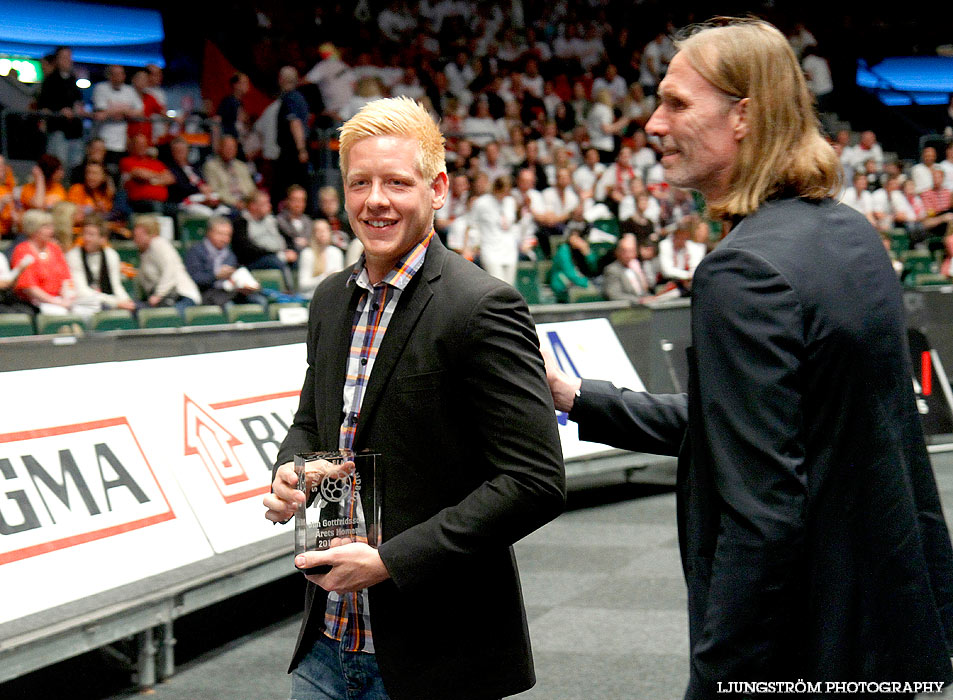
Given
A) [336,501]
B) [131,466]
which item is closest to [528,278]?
[131,466]

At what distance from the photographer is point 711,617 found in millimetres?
1491

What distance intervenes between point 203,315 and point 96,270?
990mm

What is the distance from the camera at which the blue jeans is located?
2.03 metres

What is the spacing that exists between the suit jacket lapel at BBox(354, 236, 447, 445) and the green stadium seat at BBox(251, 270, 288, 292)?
8950mm

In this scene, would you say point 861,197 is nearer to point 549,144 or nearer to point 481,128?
point 549,144

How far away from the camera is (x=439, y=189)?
2143mm

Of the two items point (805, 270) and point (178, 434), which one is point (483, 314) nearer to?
point (805, 270)

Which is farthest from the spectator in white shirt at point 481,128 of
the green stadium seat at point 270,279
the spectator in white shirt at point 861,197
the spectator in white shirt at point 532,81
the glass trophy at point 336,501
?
the glass trophy at point 336,501

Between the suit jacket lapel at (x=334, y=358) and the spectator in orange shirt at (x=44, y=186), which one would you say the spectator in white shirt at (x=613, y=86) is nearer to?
the spectator in orange shirt at (x=44, y=186)

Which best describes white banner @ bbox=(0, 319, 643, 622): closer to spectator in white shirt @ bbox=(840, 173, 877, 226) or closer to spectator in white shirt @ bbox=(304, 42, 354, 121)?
spectator in white shirt @ bbox=(304, 42, 354, 121)

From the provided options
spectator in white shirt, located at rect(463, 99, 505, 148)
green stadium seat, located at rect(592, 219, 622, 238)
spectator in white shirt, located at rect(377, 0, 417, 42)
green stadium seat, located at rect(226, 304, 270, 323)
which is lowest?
green stadium seat, located at rect(226, 304, 270, 323)

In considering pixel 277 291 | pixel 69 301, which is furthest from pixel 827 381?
pixel 277 291

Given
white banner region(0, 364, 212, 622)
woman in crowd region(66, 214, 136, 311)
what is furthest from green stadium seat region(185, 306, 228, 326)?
white banner region(0, 364, 212, 622)

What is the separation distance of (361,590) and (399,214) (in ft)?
2.23
